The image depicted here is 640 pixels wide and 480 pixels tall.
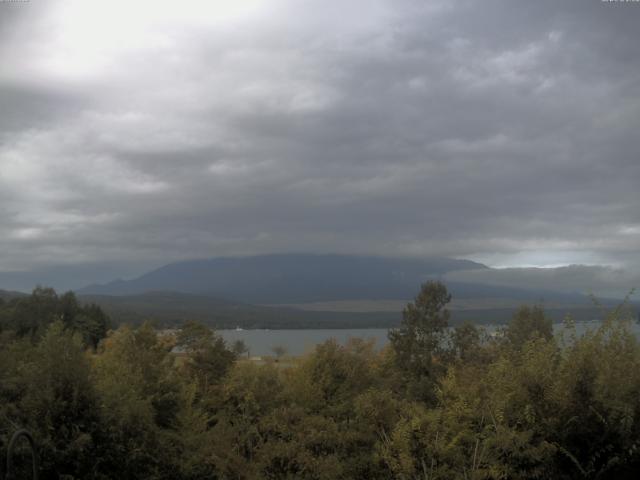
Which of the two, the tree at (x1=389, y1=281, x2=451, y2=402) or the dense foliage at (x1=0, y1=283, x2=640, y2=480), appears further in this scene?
the tree at (x1=389, y1=281, x2=451, y2=402)

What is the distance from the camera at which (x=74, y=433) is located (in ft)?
28.1

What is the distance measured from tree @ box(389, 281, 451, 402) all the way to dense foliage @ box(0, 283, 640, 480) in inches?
397

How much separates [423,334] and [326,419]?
45.7 ft

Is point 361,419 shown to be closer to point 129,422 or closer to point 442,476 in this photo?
point 442,476

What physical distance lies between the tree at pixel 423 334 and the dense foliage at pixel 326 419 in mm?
10074

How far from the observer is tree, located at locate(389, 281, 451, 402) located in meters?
22.8

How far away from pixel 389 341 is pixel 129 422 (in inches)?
628

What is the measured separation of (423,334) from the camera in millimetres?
24594

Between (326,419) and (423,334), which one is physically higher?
(423,334)

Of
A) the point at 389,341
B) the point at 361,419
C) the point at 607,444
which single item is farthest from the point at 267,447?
the point at 389,341

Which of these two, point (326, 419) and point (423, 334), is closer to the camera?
point (326, 419)

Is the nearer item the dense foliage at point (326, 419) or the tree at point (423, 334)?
the dense foliage at point (326, 419)

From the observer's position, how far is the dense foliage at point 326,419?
28.9ft

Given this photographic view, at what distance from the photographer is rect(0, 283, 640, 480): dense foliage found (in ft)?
28.9
